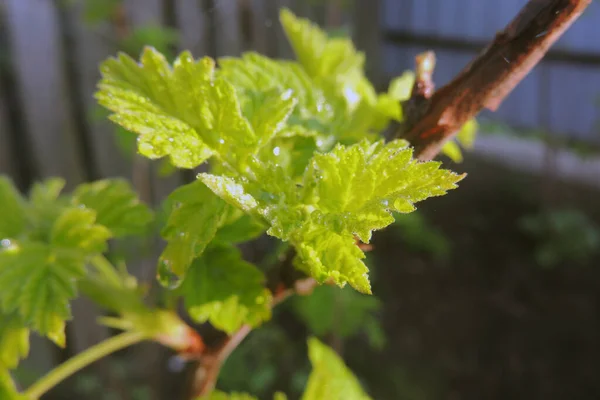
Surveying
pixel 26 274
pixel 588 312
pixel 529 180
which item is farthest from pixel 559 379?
pixel 26 274

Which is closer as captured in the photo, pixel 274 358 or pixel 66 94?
pixel 66 94

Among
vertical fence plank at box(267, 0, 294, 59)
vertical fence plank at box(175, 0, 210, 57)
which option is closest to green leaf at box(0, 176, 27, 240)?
vertical fence plank at box(175, 0, 210, 57)

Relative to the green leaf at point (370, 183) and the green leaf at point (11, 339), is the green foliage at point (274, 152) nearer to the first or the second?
the green leaf at point (370, 183)

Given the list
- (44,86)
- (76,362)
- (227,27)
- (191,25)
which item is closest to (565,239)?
(227,27)

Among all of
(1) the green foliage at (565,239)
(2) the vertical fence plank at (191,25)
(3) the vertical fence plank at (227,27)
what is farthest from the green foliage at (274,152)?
(1) the green foliage at (565,239)

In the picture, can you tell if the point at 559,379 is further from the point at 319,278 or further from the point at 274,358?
the point at 319,278

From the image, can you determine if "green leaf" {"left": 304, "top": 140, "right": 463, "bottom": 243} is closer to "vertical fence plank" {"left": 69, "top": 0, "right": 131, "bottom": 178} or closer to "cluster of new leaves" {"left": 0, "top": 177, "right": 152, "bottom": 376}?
"cluster of new leaves" {"left": 0, "top": 177, "right": 152, "bottom": 376}

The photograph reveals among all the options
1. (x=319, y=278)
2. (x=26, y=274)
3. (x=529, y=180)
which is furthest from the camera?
(x=529, y=180)
